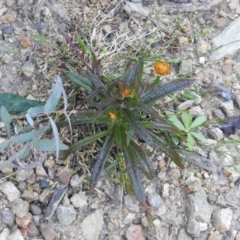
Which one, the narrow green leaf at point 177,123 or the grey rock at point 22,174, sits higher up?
→ the grey rock at point 22,174

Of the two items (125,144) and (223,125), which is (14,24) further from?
(223,125)

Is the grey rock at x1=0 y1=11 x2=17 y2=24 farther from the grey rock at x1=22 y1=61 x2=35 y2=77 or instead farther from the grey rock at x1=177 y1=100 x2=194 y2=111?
the grey rock at x1=177 y1=100 x2=194 y2=111

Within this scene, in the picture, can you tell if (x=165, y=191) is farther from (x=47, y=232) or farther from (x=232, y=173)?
(x=47, y=232)

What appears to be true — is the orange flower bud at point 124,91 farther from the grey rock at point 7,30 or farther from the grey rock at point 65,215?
the grey rock at point 7,30

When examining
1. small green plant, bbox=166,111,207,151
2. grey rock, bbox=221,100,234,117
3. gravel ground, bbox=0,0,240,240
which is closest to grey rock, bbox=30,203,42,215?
gravel ground, bbox=0,0,240,240

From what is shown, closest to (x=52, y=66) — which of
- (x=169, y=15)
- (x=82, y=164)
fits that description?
(x=82, y=164)

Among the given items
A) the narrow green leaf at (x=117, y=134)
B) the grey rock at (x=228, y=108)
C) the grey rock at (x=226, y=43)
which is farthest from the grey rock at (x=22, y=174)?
the grey rock at (x=226, y=43)
